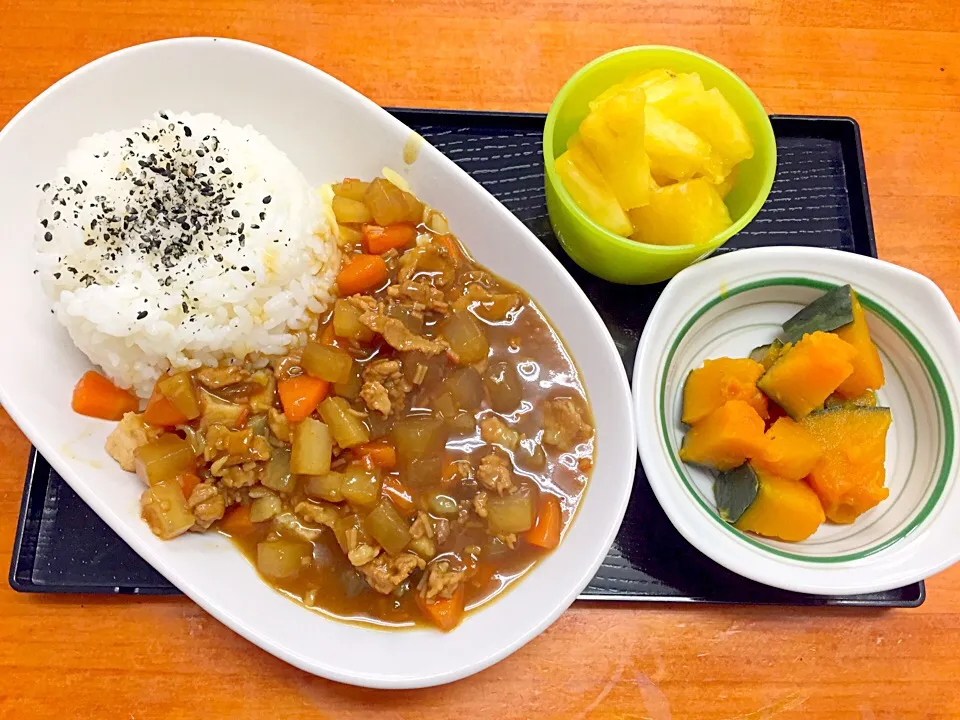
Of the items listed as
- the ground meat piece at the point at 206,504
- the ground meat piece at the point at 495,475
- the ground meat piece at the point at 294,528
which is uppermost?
the ground meat piece at the point at 495,475

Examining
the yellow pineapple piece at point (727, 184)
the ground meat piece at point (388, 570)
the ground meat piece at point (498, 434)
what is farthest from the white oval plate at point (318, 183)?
the yellow pineapple piece at point (727, 184)

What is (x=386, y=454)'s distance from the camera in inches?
76.5

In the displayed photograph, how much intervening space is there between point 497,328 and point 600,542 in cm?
71

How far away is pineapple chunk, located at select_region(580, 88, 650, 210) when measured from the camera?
1862 mm

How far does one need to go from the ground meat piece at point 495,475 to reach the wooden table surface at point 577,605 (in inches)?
21.5

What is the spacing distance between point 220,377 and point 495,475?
0.86 m

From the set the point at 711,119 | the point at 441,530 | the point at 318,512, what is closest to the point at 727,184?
the point at 711,119

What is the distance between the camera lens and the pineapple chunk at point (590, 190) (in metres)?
2.00

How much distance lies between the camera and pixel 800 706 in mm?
2104

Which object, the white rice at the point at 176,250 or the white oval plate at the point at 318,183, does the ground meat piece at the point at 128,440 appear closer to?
the white oval plate at the point at 318,183

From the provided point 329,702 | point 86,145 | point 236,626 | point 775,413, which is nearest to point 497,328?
point 775,413

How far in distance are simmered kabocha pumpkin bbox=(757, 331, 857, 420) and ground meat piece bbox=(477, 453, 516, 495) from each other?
81 centimetres

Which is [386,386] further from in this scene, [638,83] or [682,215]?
[638,83]

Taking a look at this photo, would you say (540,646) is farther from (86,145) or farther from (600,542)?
(86,145)
